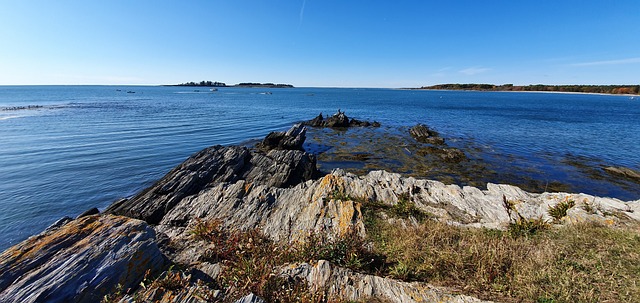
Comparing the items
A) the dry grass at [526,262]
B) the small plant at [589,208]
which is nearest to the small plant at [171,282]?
the dry grass at [526,262]

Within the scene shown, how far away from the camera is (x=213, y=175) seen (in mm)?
15148

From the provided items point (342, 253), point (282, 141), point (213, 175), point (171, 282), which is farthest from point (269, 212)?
point (282, 141)

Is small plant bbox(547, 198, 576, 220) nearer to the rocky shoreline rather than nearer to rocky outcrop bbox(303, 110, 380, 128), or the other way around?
the rocky shoreline

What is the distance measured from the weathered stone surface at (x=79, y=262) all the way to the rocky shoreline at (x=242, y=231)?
0.9 inches

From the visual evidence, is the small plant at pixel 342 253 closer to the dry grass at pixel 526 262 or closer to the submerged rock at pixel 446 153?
the dry grass at pixel 526 262

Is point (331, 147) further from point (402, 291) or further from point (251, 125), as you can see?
point (402, 291)

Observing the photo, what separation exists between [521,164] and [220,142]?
32.5 meters

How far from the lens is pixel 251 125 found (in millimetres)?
42906

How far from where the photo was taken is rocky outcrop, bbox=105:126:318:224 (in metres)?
12.1

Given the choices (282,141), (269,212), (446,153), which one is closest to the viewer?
(269,212)

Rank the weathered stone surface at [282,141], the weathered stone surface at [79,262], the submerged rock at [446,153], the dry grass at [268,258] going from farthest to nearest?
the weathered stone surface at [282,141]
the submerged rock at [446,153]
the dry grass at [268,258]
the weathered stone surface at [79,262]

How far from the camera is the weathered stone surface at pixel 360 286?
5.18 meters

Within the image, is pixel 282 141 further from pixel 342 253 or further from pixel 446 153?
pixel 342 253

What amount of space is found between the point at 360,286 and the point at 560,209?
9.32 metres
